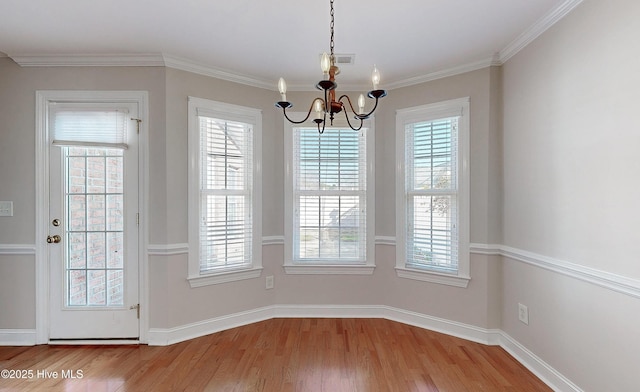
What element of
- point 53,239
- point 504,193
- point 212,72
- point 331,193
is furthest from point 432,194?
point 53,239

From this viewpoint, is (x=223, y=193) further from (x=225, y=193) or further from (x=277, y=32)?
(x=277, y=32)

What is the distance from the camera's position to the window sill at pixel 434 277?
3.04 m

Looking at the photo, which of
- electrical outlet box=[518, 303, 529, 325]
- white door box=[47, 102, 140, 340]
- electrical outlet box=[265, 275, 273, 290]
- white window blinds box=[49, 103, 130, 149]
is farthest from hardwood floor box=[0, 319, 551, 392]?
white window blinds box=[49, 103, 130, 149]

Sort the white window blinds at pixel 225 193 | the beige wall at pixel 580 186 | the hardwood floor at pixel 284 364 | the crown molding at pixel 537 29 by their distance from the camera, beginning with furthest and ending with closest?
1. the white window blinds at pixel 225 193
2. the hardwood floor at pixel 284 364
3. the crown molding at pixel 537 29
4. the beige wall at pixel 580 186

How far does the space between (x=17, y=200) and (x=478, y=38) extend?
413 centimetres

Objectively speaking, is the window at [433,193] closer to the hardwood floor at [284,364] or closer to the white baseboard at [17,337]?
the hardwood floor at [284,364]

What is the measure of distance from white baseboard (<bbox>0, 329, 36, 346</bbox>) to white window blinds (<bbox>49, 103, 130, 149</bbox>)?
5.63ft

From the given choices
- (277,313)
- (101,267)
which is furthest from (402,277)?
(101,267)

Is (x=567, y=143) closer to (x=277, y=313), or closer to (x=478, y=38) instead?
(x=478, y=38)

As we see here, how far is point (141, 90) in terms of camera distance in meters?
2.90

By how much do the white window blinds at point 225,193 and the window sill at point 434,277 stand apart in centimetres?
163

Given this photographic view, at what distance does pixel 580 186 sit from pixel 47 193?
408 cm

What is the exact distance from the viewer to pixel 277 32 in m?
2.46

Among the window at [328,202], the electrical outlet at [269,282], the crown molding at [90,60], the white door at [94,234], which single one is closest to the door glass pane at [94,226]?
the white door at [94,234]
